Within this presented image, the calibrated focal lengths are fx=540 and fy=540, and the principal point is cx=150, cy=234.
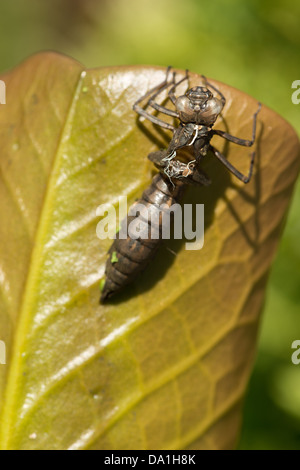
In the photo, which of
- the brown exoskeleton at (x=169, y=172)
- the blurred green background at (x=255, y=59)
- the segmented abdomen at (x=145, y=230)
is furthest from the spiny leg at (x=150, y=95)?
the blurred green background at (x=255, y=59)

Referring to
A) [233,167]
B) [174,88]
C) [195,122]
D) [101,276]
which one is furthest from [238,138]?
[101,276]

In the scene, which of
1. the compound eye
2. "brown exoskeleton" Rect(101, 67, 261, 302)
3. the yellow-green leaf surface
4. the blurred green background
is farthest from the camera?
the blurred green background

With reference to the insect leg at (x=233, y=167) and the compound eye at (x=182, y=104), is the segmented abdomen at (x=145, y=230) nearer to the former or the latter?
the insect leg at (x=233, y=167)

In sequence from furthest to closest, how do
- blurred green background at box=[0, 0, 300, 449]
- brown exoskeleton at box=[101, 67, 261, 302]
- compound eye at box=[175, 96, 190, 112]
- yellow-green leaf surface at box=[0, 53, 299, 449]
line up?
blurred green background at box=[0, 0, 300, 449] < compound eye at box=[175, 96, 190, 112] < brown exoskeleton at box=[101, 67, 261, 302] < yellow-green leaf surface at box=[0, 53, 299, 449]

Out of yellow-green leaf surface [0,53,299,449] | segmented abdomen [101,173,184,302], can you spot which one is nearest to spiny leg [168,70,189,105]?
yellow-green leaf surface [0,53,299,449]

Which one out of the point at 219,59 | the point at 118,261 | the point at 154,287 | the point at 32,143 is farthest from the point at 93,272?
the point at 219,59

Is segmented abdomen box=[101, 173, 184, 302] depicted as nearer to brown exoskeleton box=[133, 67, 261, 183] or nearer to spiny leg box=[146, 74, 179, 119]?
brown exoskeleton box=[133, 67, 261, 183]
